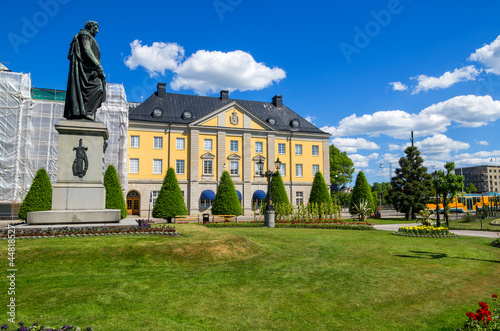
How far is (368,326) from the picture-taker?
5.63m

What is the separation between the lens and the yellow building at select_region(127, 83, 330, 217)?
142 feet

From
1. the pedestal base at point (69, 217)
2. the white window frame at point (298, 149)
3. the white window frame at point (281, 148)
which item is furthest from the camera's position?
the white window frame at point (298, 149)

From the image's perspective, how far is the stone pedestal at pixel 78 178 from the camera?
1228 centimetres

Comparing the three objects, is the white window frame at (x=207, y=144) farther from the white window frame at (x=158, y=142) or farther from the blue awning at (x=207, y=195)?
the blue awning at (x=207, y=195)

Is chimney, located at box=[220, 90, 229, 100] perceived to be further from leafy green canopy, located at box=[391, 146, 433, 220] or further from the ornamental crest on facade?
leafy green canopy, located at box=[391, 146, 433, 220]

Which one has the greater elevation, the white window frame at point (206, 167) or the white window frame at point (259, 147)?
the white window frame at point (259, 147)

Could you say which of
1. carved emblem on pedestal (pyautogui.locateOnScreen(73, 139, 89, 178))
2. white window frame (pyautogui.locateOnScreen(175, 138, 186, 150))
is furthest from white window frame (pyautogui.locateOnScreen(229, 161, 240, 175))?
carved emblem on pedestal (pyautogui.locateOnScreen(73, 139, 89, 178))

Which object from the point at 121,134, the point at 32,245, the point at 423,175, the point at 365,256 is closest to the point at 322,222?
the point at 365,256

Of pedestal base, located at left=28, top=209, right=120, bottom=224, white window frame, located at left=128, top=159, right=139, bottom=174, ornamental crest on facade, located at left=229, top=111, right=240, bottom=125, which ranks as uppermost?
ornamental crest on facade, located at left=229, top=111, right=240, bottom=125

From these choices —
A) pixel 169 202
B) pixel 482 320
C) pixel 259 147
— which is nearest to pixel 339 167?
pixel 259 147

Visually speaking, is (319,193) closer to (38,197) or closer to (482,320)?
(38,197)

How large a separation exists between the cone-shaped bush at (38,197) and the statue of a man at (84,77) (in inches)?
681

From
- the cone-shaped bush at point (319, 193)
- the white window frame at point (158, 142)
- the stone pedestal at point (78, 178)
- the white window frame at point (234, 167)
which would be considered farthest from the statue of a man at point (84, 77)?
the white window frame at point (234, 167)

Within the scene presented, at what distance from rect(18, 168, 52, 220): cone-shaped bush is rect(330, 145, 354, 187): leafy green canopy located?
4896cm
